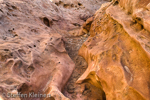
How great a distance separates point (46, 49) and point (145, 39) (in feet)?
7.86

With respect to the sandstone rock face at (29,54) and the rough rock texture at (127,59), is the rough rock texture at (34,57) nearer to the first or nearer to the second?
the sandstone rock face at (29,54)

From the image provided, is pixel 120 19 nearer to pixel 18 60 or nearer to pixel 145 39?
pixel 145 39

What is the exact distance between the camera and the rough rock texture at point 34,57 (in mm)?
2375

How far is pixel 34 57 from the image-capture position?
2949mm

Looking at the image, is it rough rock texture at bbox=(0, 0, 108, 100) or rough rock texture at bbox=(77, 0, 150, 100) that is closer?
rough rock texture at bbox=(77, 0, 150, 100)

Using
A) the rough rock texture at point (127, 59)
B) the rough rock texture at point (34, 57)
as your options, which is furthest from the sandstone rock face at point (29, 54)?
the rough rock texture at point (127, 59)

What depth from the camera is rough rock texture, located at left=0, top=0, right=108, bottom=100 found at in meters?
2.38

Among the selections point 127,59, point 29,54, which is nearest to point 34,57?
point 29,54

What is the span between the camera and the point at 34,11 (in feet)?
15.2

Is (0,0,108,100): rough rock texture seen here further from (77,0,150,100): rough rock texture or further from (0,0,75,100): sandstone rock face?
(77,0,150,100): rough rock texture

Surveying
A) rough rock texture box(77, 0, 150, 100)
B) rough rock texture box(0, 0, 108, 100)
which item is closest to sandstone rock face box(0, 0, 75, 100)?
rough rock texture box(0, 0, 108, 100)

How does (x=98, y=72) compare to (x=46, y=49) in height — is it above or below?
below

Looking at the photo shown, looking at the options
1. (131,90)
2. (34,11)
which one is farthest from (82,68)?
(34,11)

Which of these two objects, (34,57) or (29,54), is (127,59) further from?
(29,54)
